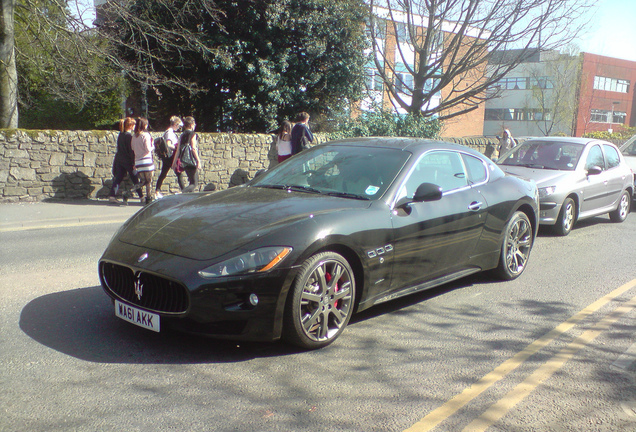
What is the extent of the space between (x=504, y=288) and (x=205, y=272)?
3.62m

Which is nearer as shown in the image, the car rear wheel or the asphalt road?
the asphalt road

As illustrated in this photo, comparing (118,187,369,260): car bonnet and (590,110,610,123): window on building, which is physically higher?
(590,110,610,123): window on building

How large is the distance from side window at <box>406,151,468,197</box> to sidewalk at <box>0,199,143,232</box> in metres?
6.79

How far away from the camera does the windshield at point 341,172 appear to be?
498cm

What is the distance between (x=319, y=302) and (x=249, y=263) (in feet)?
2.07

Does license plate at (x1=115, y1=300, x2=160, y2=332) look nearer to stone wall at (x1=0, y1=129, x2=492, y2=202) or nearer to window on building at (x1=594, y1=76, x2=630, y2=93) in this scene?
stone wall at (x1=0, y1=129, x2=492, y2=202)

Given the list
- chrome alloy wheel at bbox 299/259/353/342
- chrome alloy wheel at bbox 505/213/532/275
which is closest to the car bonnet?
chrome alloy wheel at bbox 299/259/353/342

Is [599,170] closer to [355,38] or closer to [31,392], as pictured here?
[31,392]

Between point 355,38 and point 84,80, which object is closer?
point 84,80

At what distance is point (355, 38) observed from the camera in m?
20.3

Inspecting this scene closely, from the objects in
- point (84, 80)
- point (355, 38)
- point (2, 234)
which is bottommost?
point (2, 234)

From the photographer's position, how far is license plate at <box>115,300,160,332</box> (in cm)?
386

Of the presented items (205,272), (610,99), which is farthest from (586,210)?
(610,99)

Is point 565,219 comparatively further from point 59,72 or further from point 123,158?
point 59,72
